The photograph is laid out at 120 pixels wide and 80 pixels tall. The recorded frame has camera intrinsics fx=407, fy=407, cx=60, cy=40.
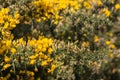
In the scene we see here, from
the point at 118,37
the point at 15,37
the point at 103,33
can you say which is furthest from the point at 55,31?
the point at 118,37

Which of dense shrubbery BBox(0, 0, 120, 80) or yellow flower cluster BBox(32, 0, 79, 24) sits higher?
yellow flower cluster BBox(32, 0, 79, 24)

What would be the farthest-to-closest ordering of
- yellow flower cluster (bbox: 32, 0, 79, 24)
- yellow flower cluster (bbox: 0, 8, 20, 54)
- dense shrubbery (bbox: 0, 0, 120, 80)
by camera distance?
yellow flower cluster (bbox: 32, 0, 79, 24) < dense shrubbery (bbox: 0, 0, 120, 80) < yellow flower cluster (bbox: 0, 8, 20, 54)

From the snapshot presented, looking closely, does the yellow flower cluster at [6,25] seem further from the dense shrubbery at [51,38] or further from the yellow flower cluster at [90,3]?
the yellow flower cluster at [90,3]

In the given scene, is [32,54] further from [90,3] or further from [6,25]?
[90,3]

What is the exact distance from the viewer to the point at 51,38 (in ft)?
27.3

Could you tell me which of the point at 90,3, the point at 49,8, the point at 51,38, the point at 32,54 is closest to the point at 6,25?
the point at 32,54

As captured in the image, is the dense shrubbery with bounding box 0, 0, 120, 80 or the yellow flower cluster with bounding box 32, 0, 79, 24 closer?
the dense shrubbery with bounding box 0, 0, 120, 80

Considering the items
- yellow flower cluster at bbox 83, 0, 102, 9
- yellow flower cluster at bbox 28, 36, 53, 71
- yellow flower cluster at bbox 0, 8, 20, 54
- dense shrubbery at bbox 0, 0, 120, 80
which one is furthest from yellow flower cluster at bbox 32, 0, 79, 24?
yellow flower cluster at bbox 28, 36, 53, 71

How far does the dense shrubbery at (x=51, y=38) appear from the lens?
7242mm

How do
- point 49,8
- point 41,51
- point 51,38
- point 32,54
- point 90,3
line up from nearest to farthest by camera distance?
point 32,54 → point 41,51 → point 51,38 → point 49,8 → point 90,3

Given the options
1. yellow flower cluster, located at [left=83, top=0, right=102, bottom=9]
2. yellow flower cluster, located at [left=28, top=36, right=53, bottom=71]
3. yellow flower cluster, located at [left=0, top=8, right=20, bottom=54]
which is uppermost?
yellow flower cluster, located at [left=0, top=8, right=20, bottom=54]

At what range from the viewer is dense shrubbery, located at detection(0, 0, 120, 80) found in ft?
23.8

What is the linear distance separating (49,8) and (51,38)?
0.69 metres

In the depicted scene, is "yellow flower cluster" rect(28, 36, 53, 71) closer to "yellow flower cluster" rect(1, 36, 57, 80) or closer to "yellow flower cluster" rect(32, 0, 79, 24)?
"yellow flower cluster" rect(1, 36, 57, 80)
